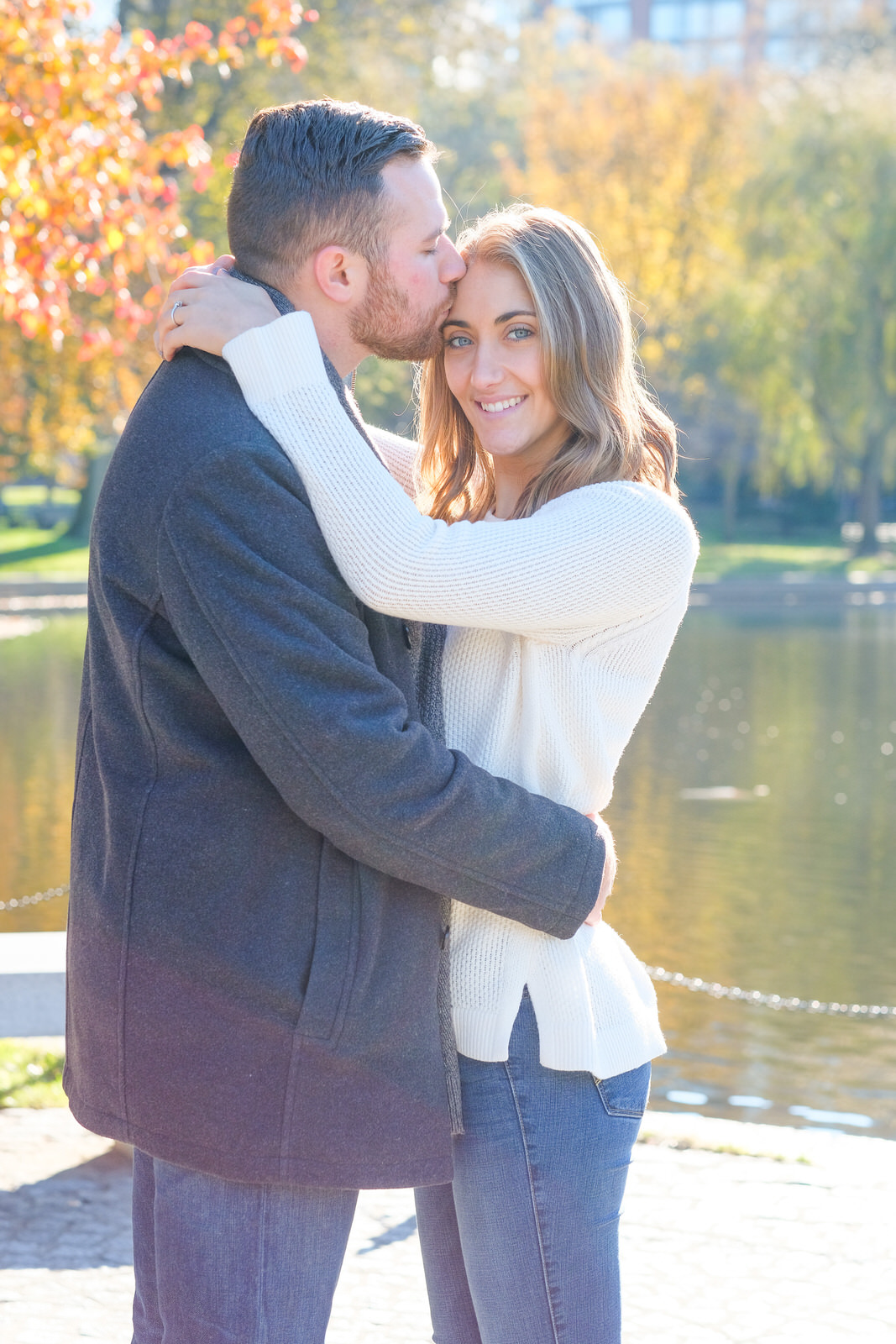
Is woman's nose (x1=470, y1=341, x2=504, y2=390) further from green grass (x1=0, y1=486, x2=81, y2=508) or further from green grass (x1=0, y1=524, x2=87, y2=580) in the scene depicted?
green grass (x1=0, y1=486, x2=81, y2=508)

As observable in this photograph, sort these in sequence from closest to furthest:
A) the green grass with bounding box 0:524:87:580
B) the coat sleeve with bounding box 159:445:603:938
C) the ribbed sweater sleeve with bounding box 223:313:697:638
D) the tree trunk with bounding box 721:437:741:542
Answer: the coat sleeve with bounding box 159:445:603:938
the ribbed sweater sleeve with bounding box 223:313:697:638
the green grass with bounding box 0:524:87:580
the tree trunk with bounding box 721:437:741:542

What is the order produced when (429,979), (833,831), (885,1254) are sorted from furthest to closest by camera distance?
(833,831) < (885,1254) < (429,979)

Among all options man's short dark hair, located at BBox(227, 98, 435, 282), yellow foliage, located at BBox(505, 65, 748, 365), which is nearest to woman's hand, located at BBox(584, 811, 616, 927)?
man's short dark hair, located at BBox(227, 98, 435, 282)

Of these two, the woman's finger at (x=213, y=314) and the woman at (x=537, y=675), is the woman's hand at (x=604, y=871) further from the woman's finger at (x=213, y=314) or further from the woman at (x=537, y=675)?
the woman's finger at (x=213, y=314)

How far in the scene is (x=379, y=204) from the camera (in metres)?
1.94

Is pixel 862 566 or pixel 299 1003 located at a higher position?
pixel 299 1003

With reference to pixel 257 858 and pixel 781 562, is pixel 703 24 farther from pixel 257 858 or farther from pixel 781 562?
pixel 257 858

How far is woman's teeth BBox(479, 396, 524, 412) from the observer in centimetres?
229

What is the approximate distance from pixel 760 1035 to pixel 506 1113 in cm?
A: 449

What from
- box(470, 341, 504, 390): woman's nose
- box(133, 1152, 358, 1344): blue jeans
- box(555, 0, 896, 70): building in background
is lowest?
box(133, 1152, 358, 1344): blue jeans

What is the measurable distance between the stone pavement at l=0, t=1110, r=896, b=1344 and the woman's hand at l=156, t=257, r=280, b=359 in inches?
86.0

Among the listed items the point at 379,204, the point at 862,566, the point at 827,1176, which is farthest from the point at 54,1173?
the point at 862,566

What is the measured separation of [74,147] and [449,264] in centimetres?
415

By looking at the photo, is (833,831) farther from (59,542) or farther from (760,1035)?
(59,542)
